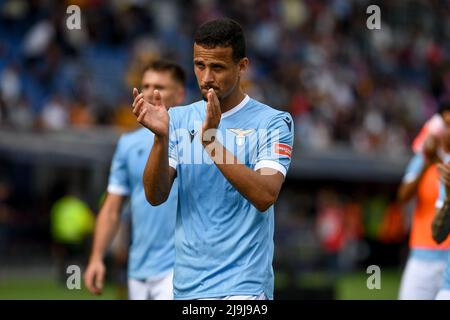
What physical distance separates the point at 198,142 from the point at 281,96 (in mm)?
20073

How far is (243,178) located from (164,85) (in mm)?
3171

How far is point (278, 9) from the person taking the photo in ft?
97.8

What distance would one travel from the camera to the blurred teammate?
9.53m

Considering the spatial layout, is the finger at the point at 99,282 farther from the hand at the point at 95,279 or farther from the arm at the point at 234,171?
the arm at the point at 234,171

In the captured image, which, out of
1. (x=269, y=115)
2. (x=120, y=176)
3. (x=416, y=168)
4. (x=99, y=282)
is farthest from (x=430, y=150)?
(x=269, y=115)

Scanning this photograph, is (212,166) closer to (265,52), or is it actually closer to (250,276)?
(250,276)

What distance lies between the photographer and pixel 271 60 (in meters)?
28.0

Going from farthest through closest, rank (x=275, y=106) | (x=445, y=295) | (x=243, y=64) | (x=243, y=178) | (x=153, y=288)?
1. (x=275, y=106)
2. (x=153, y=288)
3. (x=445, y=295)
4. (x=243, y=64)
5. (x=243, y=178)

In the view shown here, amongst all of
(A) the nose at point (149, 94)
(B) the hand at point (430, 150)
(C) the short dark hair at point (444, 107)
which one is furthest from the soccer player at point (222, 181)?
(C) the short dark hair at point (444, 107)

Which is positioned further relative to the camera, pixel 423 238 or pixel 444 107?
pixel 423 238

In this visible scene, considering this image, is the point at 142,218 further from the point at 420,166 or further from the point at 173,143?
the point at 420,166

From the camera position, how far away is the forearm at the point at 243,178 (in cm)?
551

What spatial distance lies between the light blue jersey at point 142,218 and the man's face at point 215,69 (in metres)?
2.59
